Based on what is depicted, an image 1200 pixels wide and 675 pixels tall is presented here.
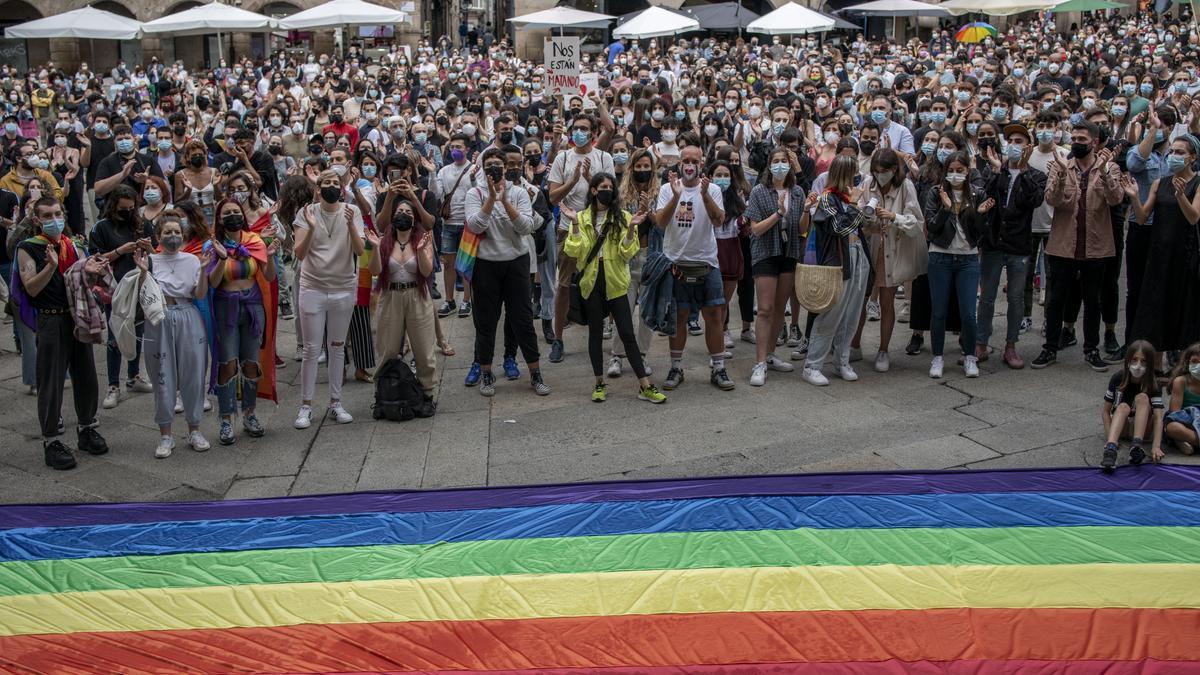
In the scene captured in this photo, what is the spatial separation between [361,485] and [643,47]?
30.3 metres

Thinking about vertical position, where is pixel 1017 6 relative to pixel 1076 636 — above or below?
above

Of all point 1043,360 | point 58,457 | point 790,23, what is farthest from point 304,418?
point 790,23

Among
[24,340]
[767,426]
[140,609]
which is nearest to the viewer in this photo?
[140,609]

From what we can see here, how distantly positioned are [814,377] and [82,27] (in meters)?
23.3

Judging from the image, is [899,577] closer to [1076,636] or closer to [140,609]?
[1076,636]

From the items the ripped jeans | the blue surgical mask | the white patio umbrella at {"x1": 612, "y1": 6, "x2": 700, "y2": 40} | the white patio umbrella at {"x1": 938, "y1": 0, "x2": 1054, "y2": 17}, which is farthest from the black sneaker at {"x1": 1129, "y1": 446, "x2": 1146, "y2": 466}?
the white patio umbrella at {"x1": 938, "y1": 0, "x2": 1054, "y2": 17}

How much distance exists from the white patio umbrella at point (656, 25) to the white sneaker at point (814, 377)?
1830cm

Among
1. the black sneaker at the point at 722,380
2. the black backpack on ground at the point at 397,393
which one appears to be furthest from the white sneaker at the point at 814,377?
A: the black backpack on ground at the point at 397,393

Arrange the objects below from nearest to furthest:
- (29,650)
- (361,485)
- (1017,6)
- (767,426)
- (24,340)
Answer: (29,650) → (361,485) → (767,426) → (24,340) → (1017,6)

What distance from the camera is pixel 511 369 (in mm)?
9617

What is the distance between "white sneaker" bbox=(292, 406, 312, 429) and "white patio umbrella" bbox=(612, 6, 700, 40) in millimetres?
19181

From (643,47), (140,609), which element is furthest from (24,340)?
(643,47)

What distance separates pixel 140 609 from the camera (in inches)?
218

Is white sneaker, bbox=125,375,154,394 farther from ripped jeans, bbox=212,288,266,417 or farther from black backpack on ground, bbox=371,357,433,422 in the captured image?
black backpack on ground, bbox=371,357,433,422
